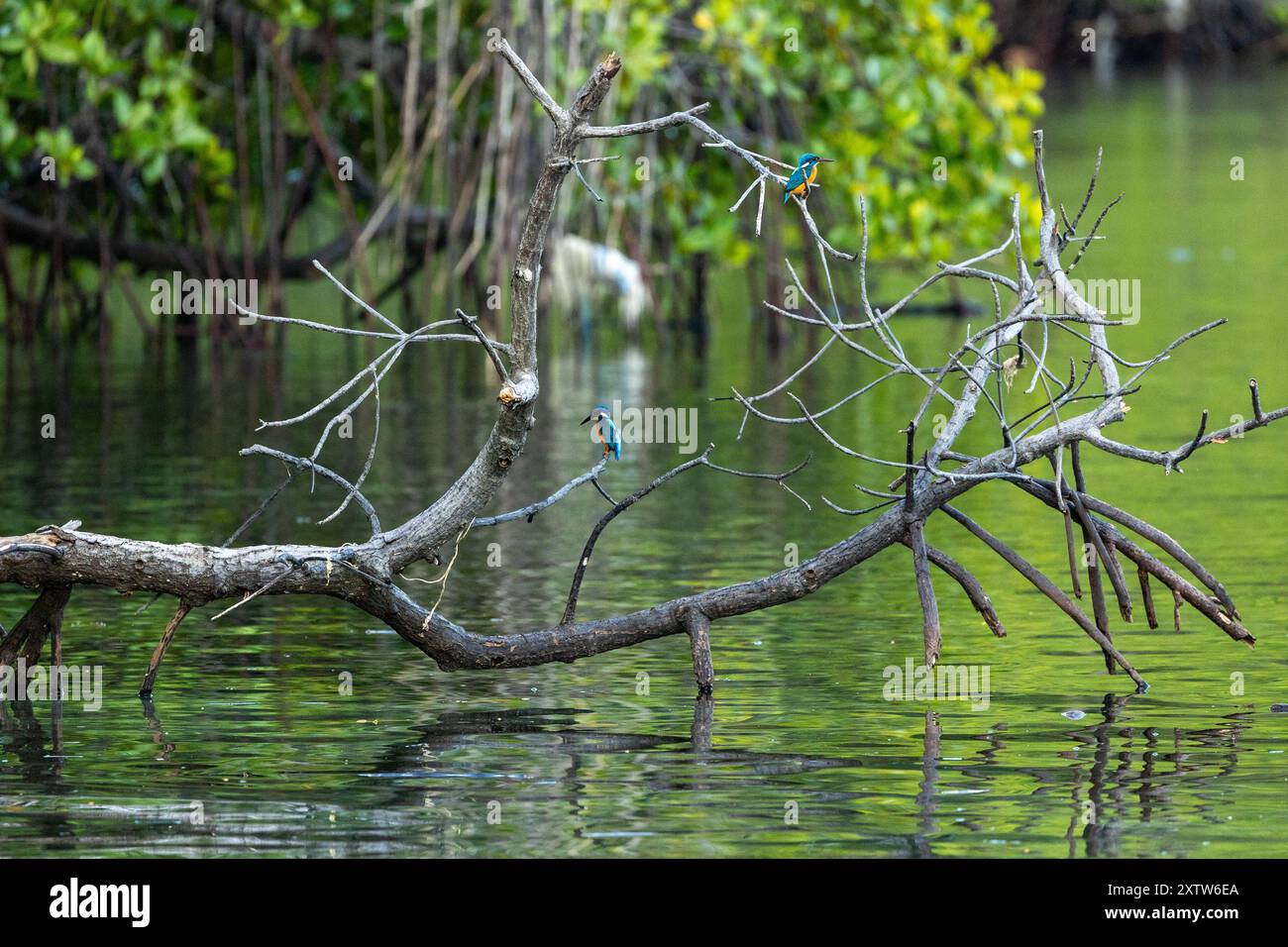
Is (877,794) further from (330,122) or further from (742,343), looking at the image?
(330,122)

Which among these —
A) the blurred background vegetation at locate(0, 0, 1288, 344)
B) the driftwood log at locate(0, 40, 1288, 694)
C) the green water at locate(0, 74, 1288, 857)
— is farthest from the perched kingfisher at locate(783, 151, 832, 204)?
the blurred background vegetation at locate(0, 0, 1288, 344)

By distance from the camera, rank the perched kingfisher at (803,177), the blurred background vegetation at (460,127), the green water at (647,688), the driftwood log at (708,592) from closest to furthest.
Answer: the green water at (647,688), the perched kingfisher at (803,177), the driftwood log at (708,592), the blurred background vegetation at (460,127)

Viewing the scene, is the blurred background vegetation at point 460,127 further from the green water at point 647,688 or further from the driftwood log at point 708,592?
the driftwood log at point 708,592

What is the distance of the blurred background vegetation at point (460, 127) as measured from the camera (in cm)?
1841

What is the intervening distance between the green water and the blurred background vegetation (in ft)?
9.54

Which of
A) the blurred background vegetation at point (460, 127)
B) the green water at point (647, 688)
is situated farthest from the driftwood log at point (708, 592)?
the blurred background vegetation at point (460, 127)

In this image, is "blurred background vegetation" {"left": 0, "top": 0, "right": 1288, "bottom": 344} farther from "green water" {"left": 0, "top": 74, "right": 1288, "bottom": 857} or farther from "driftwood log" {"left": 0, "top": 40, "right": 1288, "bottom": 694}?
"driftwood log" {"left": 0, "top": 40, "right": 1288, "bottom": 694}

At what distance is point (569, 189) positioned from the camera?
19641mm

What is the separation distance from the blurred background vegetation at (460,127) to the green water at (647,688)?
9.54ft

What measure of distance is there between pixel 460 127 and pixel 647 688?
13220 mm

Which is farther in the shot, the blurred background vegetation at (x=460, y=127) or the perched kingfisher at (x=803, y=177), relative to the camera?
the blurred background vegetation at (x=460, y=127)

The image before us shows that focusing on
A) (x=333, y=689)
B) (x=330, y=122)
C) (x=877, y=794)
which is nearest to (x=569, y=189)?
(x=330, y=122)

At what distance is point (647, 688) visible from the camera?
820cm

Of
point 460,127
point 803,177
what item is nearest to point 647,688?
point 803,177
